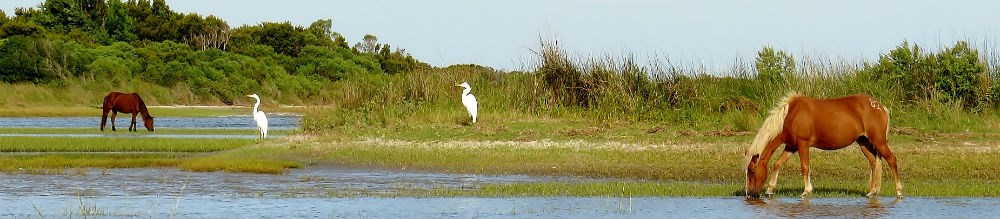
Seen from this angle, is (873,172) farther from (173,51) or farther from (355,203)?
(173,51)

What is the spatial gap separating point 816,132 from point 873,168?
75 centimetres

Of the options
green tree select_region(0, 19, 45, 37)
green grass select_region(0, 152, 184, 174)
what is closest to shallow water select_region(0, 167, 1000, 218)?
green grass select_region(0, 152, 184, 174)

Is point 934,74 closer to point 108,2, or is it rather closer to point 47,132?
point 47,132

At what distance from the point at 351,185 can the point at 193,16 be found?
68225 millimetres

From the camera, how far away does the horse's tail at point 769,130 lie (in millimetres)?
13570

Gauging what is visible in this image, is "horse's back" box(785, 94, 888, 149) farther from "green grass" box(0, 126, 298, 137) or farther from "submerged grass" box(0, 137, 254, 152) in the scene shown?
"green grass" box(0, 126, 298, 137)

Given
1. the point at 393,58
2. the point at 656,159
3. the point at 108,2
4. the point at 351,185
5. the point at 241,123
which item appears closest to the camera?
the point at 351,185

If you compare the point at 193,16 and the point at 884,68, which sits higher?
the point at 193,16

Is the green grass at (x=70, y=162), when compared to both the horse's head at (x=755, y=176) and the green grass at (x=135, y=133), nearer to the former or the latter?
the green grass at (x=135, y=133)

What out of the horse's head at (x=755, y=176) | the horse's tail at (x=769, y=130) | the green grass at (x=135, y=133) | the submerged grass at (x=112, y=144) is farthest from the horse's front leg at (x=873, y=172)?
the green grass at (x=135, y=133)

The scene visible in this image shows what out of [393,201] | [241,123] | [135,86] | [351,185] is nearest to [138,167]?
[351,185]

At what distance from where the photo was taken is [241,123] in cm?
4016

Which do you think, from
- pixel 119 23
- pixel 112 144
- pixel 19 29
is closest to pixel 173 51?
pixel 19 29

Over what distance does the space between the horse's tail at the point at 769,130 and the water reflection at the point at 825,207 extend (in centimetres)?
50
